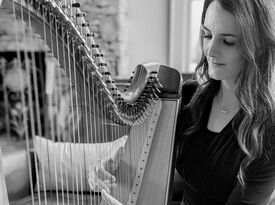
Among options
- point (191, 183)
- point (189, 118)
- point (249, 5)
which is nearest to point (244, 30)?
point (249, 5)

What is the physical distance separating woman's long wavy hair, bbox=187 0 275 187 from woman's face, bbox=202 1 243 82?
1cm

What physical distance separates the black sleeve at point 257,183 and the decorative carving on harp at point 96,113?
0.21 metres

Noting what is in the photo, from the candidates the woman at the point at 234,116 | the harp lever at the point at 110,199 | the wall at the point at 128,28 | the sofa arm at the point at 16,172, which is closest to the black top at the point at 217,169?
the woman at the point at 234,116

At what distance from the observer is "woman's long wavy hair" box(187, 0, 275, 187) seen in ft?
2.67

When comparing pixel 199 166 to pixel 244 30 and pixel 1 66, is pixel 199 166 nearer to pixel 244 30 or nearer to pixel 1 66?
pixel 244 30

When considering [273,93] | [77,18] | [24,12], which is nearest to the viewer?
[24,12]

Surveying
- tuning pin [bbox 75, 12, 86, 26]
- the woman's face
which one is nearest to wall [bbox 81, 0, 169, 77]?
the woman's face

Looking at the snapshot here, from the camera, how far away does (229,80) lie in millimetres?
963

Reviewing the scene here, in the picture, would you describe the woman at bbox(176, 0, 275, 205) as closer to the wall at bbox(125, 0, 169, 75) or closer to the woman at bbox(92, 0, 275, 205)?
the woman at bbox(92, 0, 275, 205)

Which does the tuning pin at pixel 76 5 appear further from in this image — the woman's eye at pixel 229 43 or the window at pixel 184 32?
the window at pixel 184 32

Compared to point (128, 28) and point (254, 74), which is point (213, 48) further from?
point (128, 28)

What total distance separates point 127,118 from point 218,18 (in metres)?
0.35

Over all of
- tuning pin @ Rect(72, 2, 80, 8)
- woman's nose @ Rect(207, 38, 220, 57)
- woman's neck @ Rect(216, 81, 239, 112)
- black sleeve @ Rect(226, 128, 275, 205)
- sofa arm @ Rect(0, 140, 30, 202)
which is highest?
tuning pin @ Rect(72, 2, 80, 8)

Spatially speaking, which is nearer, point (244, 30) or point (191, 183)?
point (244, 30)
